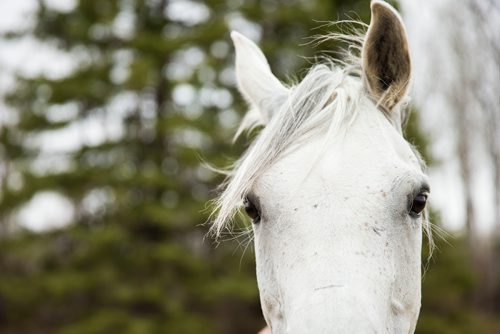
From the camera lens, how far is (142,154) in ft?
49.4

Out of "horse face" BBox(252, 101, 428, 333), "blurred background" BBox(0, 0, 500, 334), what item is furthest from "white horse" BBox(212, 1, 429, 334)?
"blurred background" BBox(0, 0, 500, 334)

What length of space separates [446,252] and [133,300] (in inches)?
318

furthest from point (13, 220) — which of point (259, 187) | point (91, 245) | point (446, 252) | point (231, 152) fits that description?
point (259, 187)

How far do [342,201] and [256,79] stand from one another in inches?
49.3

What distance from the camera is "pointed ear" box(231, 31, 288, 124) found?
2957 millimetres

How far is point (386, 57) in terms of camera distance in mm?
2463

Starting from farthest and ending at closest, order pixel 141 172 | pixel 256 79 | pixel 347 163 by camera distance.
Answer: pixel 141 172
pixel 256 79
pixel 347 163

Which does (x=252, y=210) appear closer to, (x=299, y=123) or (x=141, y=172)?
(x=299, y=123)

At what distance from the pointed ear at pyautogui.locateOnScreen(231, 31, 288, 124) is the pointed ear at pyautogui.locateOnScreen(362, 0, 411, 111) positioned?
53 cm

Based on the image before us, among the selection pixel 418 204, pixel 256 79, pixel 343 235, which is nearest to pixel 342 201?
pixel 343 235

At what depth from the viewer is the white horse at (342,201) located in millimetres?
1827

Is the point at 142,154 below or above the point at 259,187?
below

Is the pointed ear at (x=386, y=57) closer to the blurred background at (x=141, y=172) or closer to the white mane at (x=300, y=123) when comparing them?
the white mane at (x=300, y=123)

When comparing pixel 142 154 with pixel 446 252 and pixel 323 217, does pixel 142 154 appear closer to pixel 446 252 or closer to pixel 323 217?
pixel 446 252
